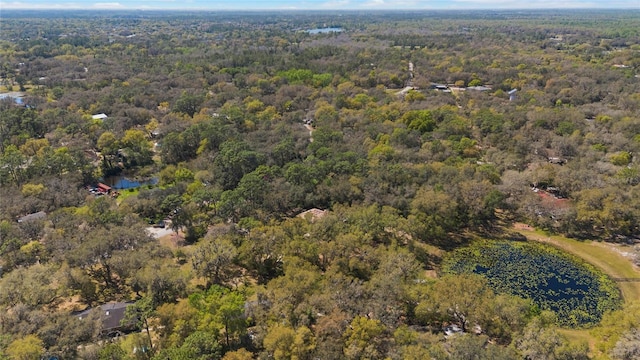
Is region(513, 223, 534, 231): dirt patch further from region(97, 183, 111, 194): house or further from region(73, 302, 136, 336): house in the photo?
region(97, 183, 111, 194): house

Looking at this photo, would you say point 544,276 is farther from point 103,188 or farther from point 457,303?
point 103,188

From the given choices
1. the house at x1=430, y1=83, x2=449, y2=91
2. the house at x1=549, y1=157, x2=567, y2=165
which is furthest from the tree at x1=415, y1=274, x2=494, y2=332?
the house at x1=430, y1=83, x2=449, y2=91

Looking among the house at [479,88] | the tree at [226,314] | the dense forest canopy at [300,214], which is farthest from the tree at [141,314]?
the house at [479,88]

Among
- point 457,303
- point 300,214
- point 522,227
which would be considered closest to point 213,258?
point 300,214

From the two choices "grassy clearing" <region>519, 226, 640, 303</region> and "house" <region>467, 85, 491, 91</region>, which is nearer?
"grassy clearing" <region>519, 226, 640, 303</region>

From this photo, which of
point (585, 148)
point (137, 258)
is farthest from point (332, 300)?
point (585, 148)

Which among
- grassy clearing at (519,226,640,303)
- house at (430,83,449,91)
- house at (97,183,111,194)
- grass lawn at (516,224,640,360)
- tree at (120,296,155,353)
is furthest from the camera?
house at (430,83,449,91)

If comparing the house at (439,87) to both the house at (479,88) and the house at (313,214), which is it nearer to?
the house at (479,88)
